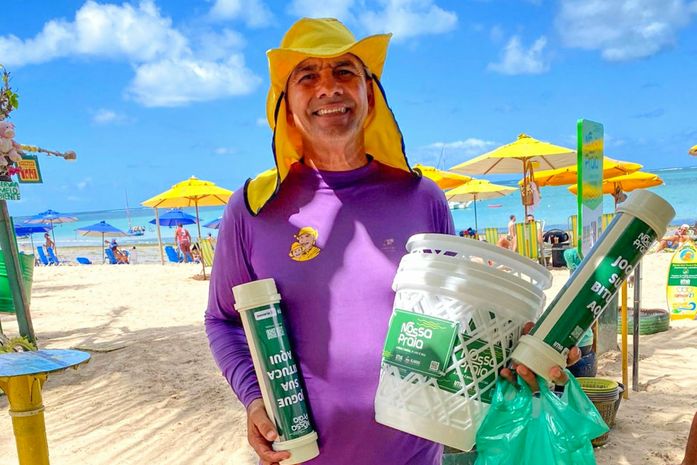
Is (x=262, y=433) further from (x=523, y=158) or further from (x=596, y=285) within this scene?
(x=523, y=158)

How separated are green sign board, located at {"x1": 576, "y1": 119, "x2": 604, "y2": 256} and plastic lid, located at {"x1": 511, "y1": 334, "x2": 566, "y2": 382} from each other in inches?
98.8

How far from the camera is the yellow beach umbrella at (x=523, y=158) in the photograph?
9.48 m

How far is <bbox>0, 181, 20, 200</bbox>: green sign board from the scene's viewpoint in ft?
15.5

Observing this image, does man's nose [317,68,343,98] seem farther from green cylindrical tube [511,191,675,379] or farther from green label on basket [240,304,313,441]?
green cylindrical tube [511,191,675,379]

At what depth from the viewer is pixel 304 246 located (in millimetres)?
1335

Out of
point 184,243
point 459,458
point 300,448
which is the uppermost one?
point 300,448

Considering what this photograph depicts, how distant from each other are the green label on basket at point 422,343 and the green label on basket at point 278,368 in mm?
268

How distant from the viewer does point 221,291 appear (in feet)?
4.52

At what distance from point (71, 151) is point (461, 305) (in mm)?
5854

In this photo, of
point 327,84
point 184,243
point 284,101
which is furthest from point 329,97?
point 184,243

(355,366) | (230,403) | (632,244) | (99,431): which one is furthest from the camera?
(230,403)

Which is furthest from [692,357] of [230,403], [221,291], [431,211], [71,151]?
[71,151]

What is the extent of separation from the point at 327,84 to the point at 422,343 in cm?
72

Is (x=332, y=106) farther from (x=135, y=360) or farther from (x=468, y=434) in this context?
(x=135, y=360)
